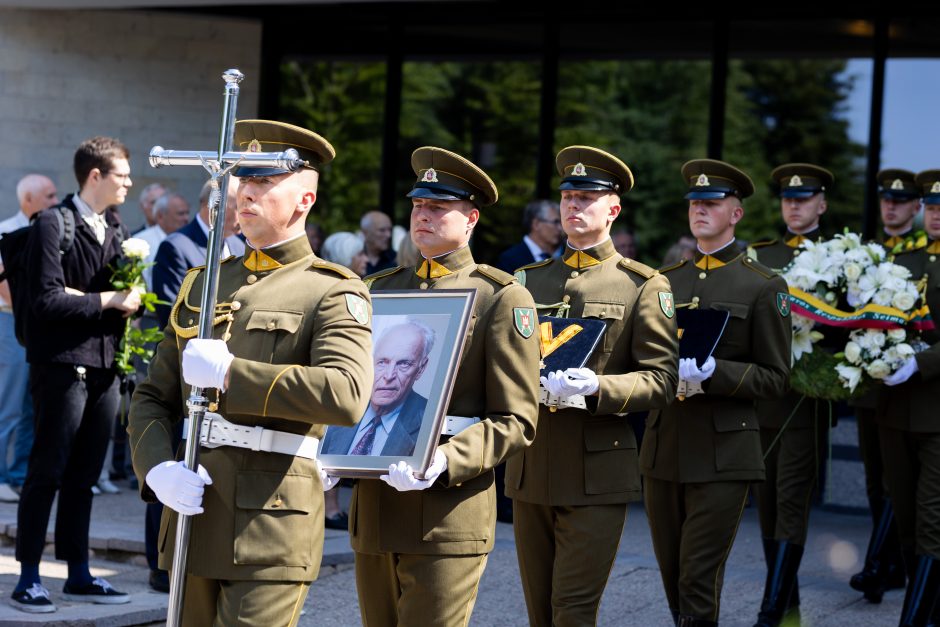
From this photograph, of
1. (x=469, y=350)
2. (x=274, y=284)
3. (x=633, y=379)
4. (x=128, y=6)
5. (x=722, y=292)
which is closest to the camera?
(x=274, y=284)

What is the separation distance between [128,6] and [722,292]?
24.2ft

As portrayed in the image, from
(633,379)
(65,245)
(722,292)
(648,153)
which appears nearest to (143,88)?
(648,153)

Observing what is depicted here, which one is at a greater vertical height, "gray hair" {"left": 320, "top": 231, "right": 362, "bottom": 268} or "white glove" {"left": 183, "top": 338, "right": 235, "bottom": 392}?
"gray hair" {"left": 320, "top": 231, "right": 362, "bottom": 268}

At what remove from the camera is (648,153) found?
1220 cm

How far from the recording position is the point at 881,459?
26.2ft

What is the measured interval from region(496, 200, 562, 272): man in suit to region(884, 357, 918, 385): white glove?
10.8 feet

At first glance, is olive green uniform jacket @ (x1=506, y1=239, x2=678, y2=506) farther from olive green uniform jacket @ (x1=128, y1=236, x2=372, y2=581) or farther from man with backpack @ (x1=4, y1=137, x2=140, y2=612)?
man with backpack @ (x1=4, y1=137, x2=140, y2=612)

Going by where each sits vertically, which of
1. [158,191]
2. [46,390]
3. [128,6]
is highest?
[128,6]

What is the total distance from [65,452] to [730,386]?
292 cm

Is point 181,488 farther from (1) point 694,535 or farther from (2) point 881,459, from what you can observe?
(2) point 881,459

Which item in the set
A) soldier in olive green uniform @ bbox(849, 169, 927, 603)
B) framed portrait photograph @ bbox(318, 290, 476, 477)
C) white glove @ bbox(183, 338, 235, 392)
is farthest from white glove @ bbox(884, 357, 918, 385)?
white glove @ bbox(183, 338, 235, 392)

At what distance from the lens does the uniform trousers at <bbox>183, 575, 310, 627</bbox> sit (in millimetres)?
3709

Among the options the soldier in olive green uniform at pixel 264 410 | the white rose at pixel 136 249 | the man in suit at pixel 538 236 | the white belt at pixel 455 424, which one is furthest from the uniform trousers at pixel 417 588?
the man in suit at pixel 538 236

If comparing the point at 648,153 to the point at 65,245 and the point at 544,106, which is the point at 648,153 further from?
the point at 65,245
